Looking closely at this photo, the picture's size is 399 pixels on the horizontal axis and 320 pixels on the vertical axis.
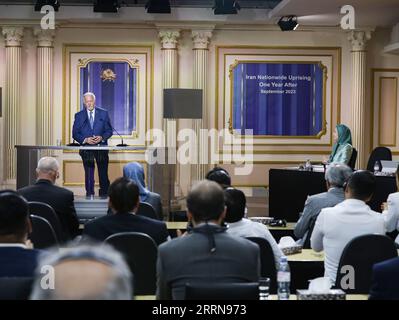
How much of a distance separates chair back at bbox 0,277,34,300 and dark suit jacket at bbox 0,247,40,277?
0.87 ft

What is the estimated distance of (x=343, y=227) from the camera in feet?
14.7

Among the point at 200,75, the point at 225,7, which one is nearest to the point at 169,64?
the point at 200,75

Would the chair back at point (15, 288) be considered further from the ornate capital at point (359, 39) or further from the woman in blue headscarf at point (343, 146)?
the ornate capital at point (359, 39)

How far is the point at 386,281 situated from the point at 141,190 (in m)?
4.11

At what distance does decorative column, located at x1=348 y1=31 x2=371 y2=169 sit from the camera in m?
13.0

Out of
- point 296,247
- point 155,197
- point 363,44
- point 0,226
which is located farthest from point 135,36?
point 0,226

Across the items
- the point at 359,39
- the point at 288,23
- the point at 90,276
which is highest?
the point at 288,23

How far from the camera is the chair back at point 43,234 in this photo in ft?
14.8

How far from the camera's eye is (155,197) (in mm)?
6746

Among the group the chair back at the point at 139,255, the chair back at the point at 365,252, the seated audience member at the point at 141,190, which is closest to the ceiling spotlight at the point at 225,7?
the seated audience member at the point at 141,190

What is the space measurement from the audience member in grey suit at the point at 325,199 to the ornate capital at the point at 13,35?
27.0 feet

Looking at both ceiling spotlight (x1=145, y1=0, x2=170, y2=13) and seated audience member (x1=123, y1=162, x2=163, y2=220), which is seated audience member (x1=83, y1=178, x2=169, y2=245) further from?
ceiling spotlight (x1=145, y1=0, x2=170, y2=13)

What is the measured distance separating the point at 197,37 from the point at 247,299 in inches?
415

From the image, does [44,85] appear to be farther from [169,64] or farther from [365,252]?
[365,252]
